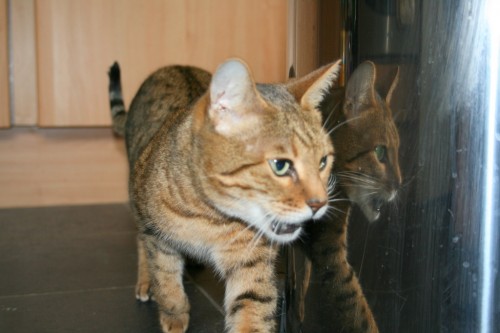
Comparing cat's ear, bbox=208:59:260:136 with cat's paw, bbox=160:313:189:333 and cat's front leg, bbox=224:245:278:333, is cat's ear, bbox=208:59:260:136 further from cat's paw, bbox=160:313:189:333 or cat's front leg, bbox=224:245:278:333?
cat's paw, bbox=160:313:189:333

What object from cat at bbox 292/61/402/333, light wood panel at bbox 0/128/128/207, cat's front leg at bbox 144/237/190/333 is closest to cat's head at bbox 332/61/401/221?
cat at bbox 292/61/402/333

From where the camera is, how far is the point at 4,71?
7.57ft

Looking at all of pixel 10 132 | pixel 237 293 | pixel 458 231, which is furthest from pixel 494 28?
pixel 10 132

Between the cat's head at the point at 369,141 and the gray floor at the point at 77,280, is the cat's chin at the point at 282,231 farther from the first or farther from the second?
the gray floor at the point at 77,280

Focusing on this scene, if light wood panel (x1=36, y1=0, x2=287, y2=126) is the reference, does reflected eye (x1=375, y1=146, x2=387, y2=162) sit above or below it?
below

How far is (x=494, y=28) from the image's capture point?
2.69 ft

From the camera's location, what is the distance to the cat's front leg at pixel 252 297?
3.89 ft

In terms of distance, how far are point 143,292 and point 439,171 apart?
2.88 feet

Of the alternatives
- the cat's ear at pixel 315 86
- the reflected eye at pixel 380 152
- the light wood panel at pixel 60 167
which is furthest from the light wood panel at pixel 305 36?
the light wood panel at pixel 60 167

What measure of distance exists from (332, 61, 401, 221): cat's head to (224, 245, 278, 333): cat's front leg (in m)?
0.24

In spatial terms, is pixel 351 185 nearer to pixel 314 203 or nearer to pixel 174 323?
pixel 314 203

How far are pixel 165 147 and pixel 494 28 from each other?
2.29ft

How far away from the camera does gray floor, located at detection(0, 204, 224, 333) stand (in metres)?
1.36

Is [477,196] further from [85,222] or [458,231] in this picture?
[85,222]
